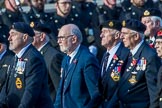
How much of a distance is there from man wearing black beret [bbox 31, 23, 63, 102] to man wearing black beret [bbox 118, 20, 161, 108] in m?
1.68

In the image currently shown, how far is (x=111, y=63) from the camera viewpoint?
13.4 metres

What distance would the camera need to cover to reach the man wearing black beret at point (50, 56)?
14695mm

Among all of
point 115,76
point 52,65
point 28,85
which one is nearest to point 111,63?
point 115,76

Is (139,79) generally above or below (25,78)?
below

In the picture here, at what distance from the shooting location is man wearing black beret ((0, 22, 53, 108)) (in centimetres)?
1234

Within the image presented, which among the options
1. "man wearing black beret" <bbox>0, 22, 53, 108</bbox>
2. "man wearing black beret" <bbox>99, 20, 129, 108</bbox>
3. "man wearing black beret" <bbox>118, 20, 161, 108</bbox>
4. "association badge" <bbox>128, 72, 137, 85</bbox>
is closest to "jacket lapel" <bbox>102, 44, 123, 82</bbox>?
"man wearing black beret" <bbox>99, 20, 129, 108</bbox>

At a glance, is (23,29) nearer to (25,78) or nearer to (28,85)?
(25,78)

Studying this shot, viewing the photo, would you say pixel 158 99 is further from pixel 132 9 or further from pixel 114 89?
pixel 132 9

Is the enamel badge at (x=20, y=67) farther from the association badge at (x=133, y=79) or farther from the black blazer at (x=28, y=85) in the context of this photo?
the association badge at (x=133, y=79)

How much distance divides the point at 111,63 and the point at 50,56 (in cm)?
181

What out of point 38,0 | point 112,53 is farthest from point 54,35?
point 112,53

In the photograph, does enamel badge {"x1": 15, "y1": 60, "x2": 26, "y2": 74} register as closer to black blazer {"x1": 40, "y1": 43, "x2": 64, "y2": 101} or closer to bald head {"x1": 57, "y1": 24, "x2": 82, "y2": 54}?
bald head {"x1": 57, "y1": 24, "x2": 82, "y2": 54}

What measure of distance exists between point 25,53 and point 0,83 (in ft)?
2.91

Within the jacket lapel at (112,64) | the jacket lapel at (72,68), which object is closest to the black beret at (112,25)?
the jacket lapel at (112,64)
